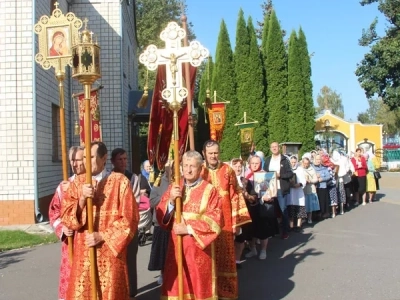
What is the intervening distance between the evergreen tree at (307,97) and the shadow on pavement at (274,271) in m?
17.1

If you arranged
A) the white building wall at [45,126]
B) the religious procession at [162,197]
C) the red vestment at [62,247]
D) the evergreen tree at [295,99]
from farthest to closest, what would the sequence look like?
the evergreen tree at [295,99], the white building wall at [45,126], the red vestment at [62,247], the religious procession at [162,197]

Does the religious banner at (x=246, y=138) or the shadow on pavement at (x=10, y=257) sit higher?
the religious banner at (x=246, y=138)

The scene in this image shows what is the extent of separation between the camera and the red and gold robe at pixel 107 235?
4262 millimetres

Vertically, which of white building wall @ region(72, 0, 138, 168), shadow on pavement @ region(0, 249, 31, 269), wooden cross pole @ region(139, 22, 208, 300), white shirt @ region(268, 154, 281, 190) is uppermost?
white building wall @ region(72, 0, 138, 168)

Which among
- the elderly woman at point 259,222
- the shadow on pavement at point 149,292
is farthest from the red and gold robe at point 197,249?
the elderly woman at point 259,222

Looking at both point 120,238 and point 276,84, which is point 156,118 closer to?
point 120,238

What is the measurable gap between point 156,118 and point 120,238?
241 centimetres

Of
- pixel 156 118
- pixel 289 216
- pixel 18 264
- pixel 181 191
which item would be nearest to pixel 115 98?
pixel 289 216

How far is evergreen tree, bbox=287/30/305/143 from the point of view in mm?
26953

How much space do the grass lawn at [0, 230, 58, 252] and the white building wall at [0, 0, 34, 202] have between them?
1225mm

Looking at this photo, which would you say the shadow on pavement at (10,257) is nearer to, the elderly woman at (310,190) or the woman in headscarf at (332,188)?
the elderly woman at (310,190)

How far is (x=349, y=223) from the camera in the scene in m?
12.8

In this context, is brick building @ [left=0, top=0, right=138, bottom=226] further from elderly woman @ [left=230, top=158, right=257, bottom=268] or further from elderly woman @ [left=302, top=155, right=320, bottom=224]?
elderly woman @ [left=302, top=155, right=320, bottom=224]

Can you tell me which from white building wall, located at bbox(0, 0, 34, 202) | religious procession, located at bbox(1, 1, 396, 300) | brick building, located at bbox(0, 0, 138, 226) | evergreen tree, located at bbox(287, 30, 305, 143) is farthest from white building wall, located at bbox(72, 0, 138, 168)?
evergreen tree, located at bbox(287, 30, 305, 143)
